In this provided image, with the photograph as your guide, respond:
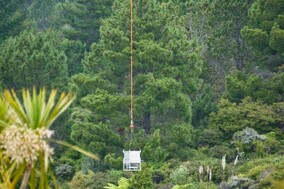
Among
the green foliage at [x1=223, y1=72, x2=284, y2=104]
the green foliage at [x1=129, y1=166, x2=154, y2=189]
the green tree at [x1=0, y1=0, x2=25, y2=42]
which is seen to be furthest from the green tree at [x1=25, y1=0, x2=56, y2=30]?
the green foliage at [x1=129, y1=166, x2=154, y2=189]

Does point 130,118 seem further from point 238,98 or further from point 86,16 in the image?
point 86,16

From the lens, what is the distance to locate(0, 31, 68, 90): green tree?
42.5m

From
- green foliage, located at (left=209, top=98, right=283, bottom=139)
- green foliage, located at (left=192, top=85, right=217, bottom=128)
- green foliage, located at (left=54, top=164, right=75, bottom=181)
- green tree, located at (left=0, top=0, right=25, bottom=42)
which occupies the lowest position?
green foliage, located at (left=54, top=164, right=75, bottom=181)

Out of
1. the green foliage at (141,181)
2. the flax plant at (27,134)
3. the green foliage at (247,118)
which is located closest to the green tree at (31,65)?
the green foliage at (247,118)

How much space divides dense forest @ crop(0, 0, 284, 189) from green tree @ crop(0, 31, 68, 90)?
0.04m

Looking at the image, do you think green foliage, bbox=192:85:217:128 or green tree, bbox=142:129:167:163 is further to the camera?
green foliage, bbox=192:85:217:128

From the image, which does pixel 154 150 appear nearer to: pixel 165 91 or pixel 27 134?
pixel 165 91

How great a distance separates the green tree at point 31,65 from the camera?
42469 mm

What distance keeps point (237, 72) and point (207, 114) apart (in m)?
2.70

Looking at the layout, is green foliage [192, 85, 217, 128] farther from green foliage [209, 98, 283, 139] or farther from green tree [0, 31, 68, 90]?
green tree [0, 31, 68, 90]

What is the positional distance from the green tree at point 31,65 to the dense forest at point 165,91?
44mm

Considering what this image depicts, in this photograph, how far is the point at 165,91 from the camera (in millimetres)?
38562

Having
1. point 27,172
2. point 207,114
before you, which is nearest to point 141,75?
point 207,114

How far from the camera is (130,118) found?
38625 mm
